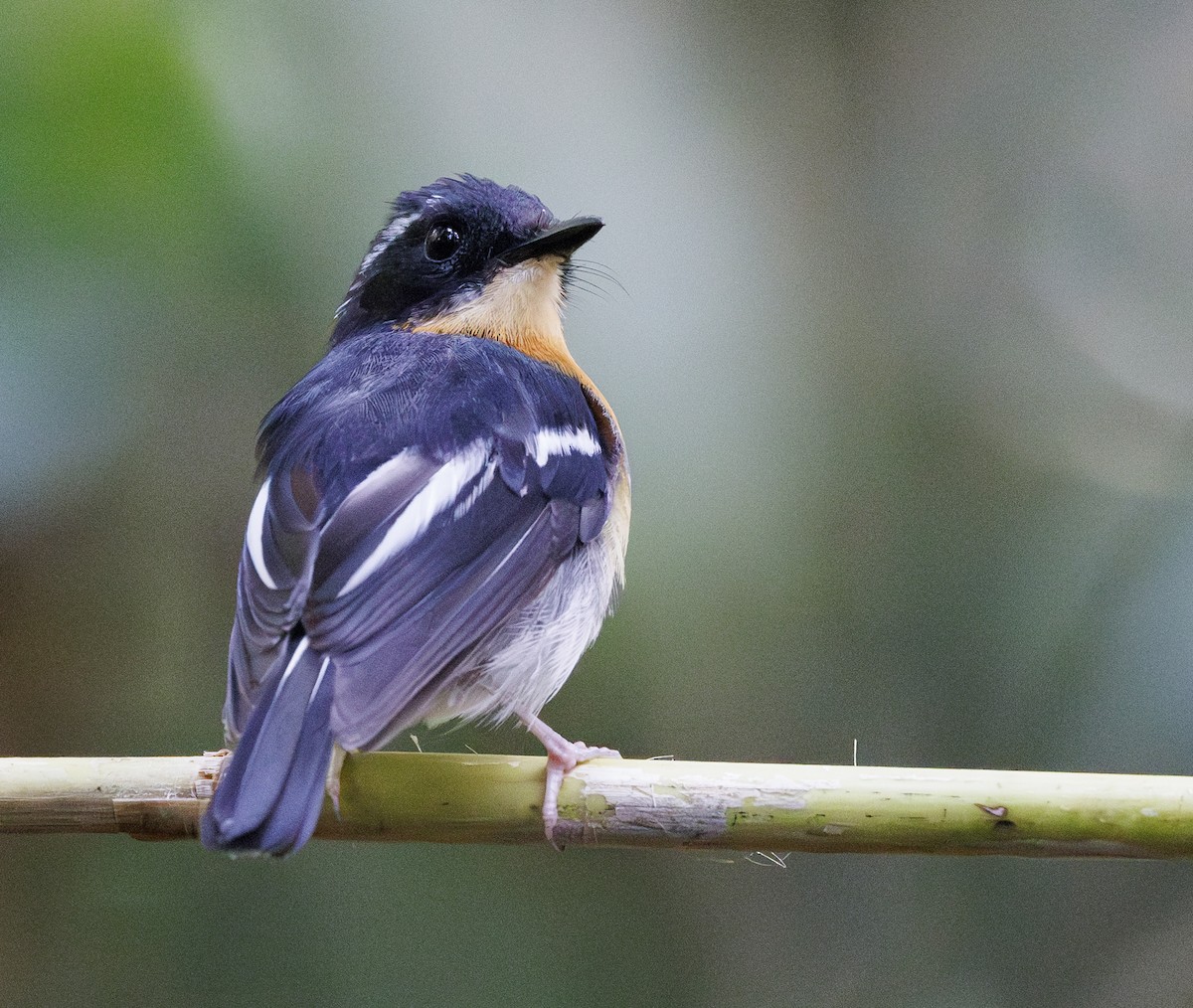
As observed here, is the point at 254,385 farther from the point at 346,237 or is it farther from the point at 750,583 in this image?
the point at 750,583

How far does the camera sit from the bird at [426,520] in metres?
1.77

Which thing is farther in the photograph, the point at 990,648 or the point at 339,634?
the point at 990,648

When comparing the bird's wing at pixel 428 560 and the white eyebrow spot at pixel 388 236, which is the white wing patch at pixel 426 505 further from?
the white eyebrow spot at pixel 388 236

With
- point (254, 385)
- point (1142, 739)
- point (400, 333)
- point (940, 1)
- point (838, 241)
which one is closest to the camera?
point (1142, 739)

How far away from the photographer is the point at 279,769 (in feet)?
5.26

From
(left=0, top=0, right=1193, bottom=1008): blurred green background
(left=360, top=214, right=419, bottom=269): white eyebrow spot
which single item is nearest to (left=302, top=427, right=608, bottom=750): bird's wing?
(left=0, top=0, right=1193, bottom=1008): blurred green background

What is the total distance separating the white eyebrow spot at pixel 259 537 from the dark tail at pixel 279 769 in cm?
19

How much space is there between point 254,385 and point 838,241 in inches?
62.4

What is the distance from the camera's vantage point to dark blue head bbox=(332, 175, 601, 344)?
8.92 ft

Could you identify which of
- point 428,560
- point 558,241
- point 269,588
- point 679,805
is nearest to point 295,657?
point 269,588

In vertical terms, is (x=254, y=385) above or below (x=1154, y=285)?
below

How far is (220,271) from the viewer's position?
2701 mm

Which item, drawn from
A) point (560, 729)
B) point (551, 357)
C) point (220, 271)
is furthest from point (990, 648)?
point (220, 271)

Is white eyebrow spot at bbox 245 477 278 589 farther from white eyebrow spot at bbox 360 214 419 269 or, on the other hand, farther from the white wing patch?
white eyebrow spot at bbox 360 214 419 269
